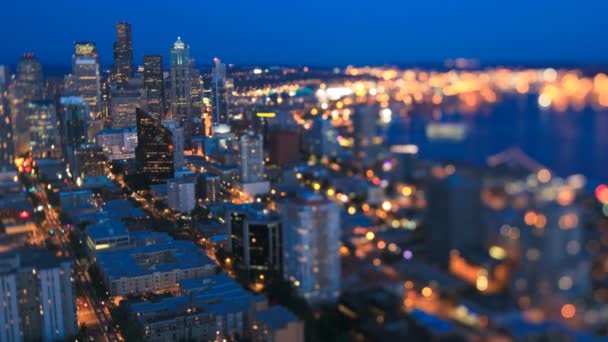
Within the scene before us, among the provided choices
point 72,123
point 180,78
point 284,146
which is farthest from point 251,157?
point 180,78

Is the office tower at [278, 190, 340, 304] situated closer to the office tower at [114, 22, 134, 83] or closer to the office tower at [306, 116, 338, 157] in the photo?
the office tower at [114, 22, 134, 83]

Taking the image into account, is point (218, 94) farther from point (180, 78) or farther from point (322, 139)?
point (322, 139)

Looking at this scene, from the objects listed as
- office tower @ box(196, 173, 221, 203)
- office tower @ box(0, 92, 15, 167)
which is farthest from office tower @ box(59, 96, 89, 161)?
office tower @ box(0, 92, 15, 167)

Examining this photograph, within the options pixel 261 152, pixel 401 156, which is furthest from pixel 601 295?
pixel 261 152

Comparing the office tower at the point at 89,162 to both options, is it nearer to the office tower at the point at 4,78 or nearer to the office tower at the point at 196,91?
the office tower at the point at 196,91

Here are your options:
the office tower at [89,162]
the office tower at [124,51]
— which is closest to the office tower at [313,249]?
the office tower at [124,51]
